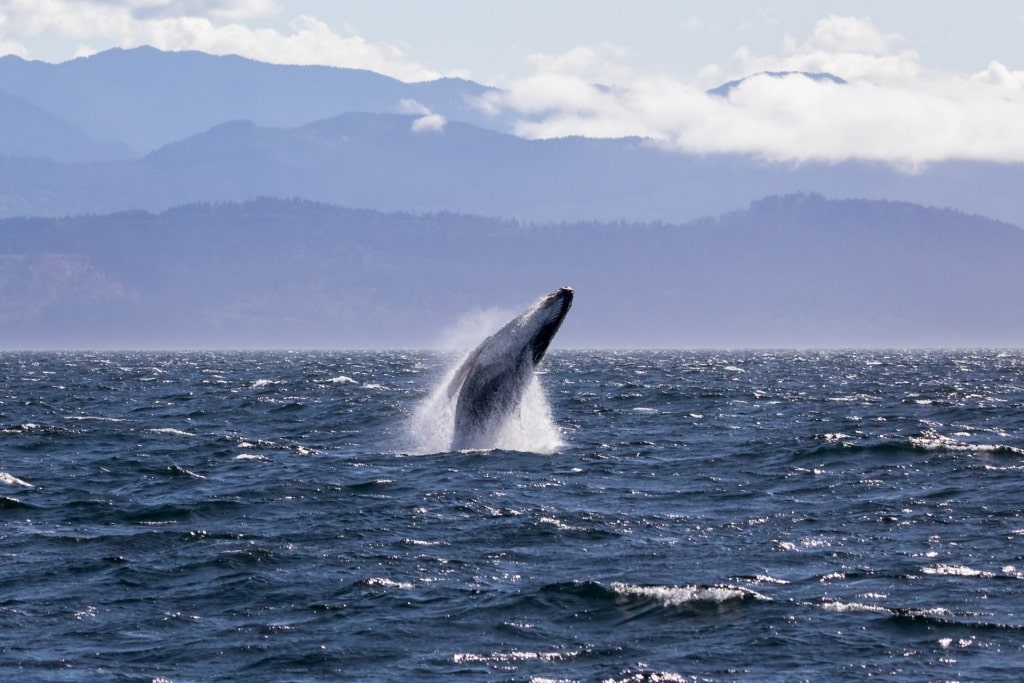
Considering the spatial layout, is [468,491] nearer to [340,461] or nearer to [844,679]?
[340,461]

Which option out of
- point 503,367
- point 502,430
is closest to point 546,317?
point 503,367

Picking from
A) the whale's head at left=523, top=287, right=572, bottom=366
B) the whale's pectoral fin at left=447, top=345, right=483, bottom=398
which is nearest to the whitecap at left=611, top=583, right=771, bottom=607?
the whale's head at left=523, top=287, right=572, bottom=366

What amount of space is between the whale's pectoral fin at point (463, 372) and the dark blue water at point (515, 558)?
1.49 meters

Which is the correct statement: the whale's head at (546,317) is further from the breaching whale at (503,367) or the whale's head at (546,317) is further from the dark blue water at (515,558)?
the dark blue water at (515,558)

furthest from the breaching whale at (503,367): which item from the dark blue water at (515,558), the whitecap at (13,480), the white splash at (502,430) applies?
the whitecap at (13,480)

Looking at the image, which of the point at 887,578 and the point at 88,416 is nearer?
the point at 887,578

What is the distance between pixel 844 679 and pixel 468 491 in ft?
39.3

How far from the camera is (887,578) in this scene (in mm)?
19234

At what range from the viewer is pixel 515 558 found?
2073cm

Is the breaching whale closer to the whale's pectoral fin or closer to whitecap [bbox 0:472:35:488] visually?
the whale's pectoral fin

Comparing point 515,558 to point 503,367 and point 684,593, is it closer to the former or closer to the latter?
point 684,593

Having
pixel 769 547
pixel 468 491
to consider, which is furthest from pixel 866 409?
pixel 769 547

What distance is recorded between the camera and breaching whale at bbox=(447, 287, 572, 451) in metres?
26.6

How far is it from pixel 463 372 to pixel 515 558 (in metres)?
8.19
